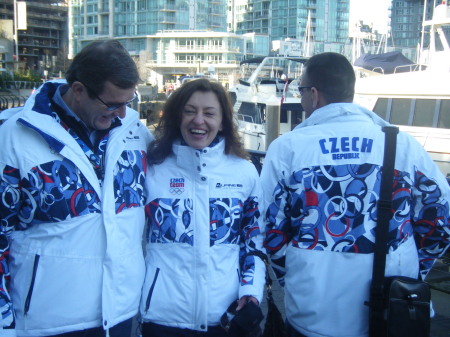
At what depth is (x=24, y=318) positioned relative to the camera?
218cm

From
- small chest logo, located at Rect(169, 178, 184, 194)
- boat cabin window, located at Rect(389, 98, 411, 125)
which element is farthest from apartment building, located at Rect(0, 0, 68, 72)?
small chest logo, located at Rect(169, 178, 184, 194)

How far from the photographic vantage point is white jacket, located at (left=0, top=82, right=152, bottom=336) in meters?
2.13

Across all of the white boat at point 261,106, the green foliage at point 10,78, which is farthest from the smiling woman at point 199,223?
the green foliage at point 10,78

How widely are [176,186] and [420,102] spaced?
1266 cm

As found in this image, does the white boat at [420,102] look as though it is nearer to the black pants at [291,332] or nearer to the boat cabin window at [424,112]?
the boat cabin window at [424,112]

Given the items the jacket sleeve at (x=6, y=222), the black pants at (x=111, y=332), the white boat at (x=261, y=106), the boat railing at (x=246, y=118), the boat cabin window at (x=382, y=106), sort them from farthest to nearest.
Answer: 1. the boat railing at (x=246, y=118)
2. the white boat at (x=261, y=106)
3. the boat cabin window at (x=382, y=106)
4. the black pants at (x=111, y=332)
5. the jacket sleeve at (x=6, y=222)

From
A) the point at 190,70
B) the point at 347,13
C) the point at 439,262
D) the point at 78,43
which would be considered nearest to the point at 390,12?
the point at 347,13

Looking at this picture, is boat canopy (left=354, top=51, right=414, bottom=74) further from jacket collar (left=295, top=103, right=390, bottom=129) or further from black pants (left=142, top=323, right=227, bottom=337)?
black pants (left=142, top=323, right=227, bottom=337)

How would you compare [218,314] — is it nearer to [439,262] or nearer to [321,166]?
[321,166]

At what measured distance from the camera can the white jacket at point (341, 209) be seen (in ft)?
8.01

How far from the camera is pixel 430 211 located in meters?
2.59

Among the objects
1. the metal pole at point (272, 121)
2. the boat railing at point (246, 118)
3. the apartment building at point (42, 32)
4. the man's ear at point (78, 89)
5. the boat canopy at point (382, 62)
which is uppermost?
the apartment building at point (42, 32)

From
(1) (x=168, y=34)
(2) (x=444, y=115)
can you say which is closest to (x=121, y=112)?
(2) (x=444, y=115)

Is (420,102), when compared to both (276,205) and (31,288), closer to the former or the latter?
(276,205)
